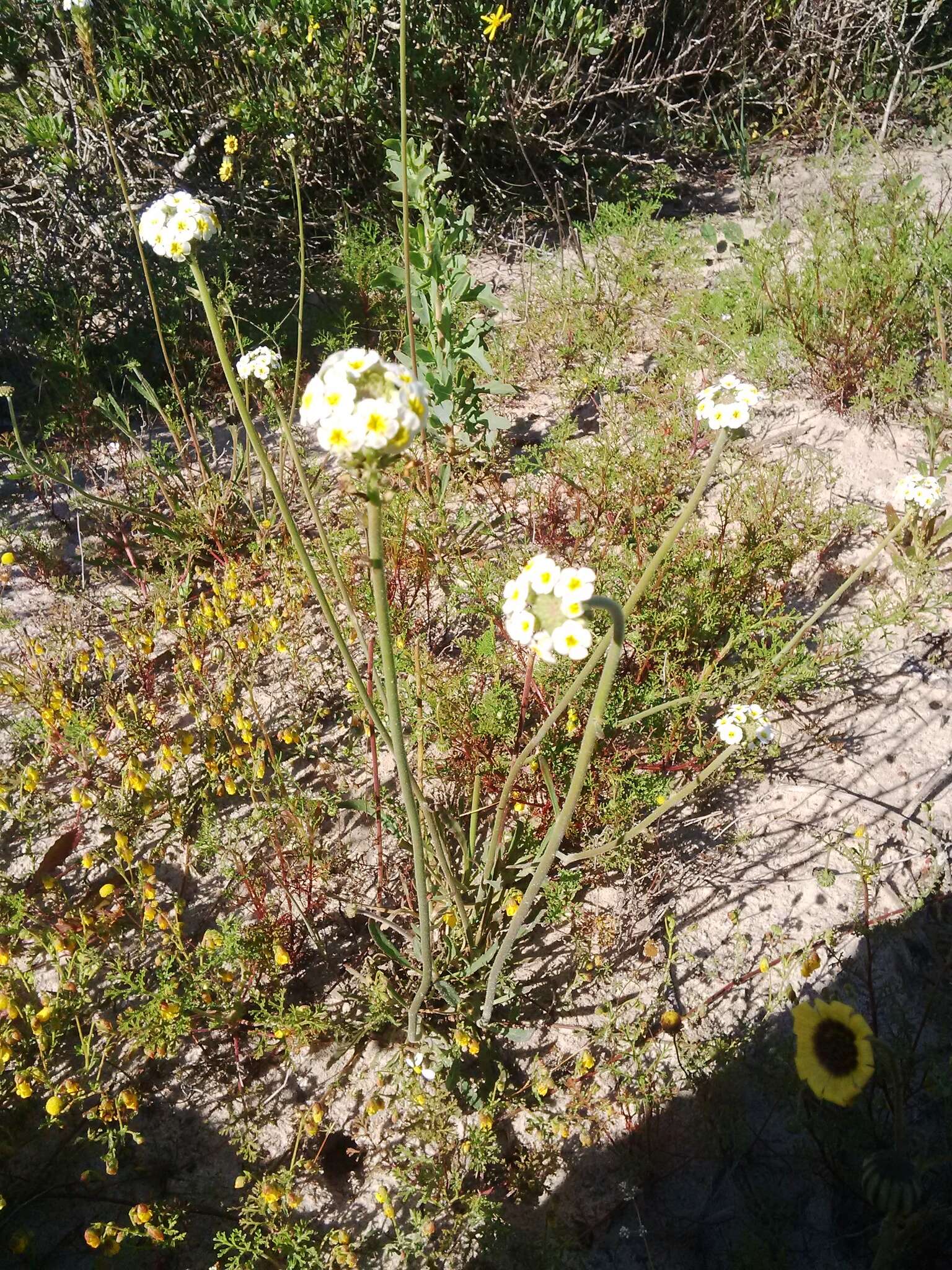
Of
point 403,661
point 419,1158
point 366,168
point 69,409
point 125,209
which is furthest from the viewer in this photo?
point 366,168

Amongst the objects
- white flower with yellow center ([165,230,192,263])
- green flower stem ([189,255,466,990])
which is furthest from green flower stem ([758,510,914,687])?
white flower with yellow center ([165,230,192,263])

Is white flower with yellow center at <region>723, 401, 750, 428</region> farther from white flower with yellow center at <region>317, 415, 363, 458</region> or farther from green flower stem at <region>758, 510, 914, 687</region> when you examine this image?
white flower with yellow center at <region>317, 415, 363, 458</region>

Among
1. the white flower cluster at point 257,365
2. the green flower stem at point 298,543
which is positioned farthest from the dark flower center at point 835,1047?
the white flower cluster at point 257,365

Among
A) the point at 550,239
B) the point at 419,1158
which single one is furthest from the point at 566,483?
the point at 550,239

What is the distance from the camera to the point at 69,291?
357cm

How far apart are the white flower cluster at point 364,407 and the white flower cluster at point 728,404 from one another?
0.72 metres

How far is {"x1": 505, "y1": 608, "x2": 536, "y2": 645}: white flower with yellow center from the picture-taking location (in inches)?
47.4

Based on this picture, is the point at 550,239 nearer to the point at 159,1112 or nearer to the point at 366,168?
the point at 366,168

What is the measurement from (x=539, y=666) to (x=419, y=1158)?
1235 mm

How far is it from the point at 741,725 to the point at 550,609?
39.2 inches

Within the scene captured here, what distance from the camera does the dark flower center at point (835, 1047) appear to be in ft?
4.96

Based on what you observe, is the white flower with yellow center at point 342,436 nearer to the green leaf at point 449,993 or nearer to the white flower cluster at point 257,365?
the white flower cluster at point 257,365

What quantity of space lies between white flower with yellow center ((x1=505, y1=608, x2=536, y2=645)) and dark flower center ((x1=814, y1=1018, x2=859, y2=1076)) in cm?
107

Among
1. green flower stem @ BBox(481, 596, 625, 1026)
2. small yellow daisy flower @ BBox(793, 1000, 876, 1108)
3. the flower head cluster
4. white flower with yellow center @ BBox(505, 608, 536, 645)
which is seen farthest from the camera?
the flower head cluster
